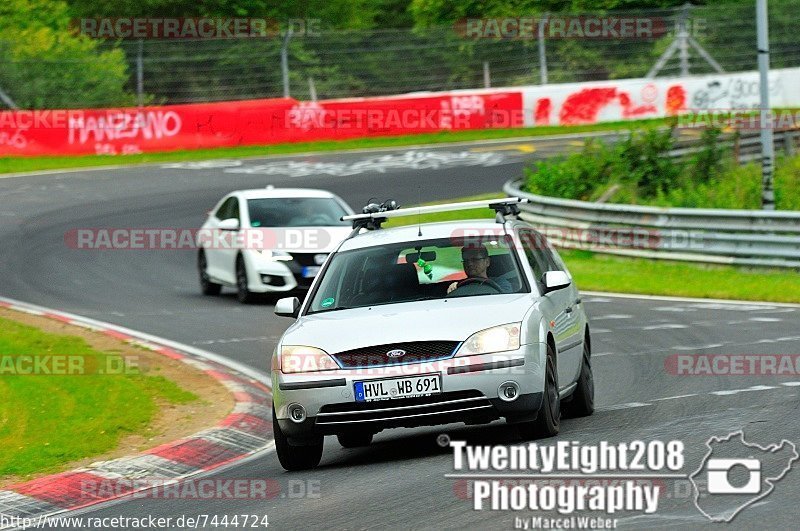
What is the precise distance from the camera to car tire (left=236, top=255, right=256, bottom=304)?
21156 mm

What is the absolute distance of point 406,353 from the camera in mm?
9594

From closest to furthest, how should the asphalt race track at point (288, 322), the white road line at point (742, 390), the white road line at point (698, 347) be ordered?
the asphalt race track at point (288, 322) → the white road line at point (742, 390) → the white road line at point (698, 347)

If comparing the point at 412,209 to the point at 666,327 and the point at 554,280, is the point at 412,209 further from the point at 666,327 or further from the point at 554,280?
the point at 666,327

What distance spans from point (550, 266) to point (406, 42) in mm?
31352

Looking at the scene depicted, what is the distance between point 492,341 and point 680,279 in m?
13.0

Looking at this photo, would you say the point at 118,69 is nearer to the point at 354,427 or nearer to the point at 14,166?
the point at 14,166

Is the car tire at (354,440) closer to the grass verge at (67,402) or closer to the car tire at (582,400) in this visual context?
the car tire at (582,400)

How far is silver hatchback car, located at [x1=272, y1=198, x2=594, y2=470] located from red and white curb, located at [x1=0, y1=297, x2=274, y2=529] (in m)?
0.90

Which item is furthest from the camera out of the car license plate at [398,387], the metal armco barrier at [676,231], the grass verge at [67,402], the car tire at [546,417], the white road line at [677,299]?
the metal armco barrier at [676,231]

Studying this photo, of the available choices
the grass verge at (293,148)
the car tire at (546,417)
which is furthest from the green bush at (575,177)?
the car tire at (546,417)

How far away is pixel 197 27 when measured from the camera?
197ft

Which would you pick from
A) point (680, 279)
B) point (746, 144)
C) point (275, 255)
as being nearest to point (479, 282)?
point (275, 255)

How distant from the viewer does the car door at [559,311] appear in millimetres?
10528

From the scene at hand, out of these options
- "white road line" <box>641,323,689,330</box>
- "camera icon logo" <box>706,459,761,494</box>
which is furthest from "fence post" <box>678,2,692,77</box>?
"camera icon logo" <box>706,459,761,494</box>
